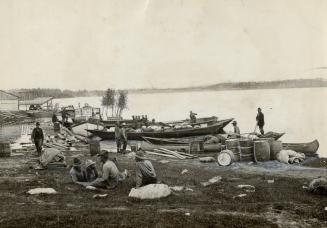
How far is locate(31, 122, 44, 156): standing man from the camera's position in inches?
292

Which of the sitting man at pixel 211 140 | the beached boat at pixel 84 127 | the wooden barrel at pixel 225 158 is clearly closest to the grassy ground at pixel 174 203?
the wooden barrel at pixel 225 158

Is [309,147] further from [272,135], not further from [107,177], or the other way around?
[107,177]

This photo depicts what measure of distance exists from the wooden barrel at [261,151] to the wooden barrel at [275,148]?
7cm

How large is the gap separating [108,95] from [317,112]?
12.3 ft

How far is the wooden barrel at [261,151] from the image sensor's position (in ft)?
24.8

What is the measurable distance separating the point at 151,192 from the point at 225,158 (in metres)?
2.16

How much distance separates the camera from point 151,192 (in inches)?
232

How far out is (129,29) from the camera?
22.5 feet

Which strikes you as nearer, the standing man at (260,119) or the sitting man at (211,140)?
the standing man at (260,119)

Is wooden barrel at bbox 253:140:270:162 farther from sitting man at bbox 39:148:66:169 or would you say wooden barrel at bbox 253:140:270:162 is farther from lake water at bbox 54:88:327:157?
sitting man at bbox 39:148:66:169

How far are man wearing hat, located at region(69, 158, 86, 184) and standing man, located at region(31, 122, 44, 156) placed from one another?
117 cm

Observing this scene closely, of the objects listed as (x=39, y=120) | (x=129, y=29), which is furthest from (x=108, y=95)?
(x=39, y=120)

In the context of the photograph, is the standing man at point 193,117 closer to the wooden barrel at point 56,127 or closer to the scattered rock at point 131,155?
the scattered rock at point 131,155

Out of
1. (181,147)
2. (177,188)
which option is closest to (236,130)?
(181,147)
